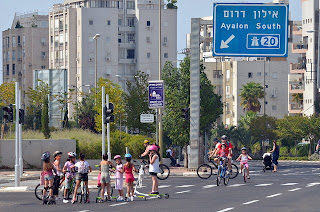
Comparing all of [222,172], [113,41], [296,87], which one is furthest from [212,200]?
[113,41]

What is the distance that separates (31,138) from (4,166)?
412 centimetres

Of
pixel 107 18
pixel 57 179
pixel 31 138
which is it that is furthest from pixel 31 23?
pixel 57 179

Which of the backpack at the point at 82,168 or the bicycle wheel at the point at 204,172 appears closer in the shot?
the backpack at the point at 82,168

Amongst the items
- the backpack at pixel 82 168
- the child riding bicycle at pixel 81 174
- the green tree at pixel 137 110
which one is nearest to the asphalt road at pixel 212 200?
the child riding bicycle at pixel 81 174

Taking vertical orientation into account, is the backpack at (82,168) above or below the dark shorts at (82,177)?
above

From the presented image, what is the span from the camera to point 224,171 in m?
35.6

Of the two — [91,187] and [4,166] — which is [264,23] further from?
[4,166]

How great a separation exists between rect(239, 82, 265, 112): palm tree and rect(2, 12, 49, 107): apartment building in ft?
124

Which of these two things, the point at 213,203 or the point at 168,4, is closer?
the point at 213,203

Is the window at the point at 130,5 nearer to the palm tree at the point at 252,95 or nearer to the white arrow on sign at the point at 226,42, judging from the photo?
the palm tree at the point at 252,95

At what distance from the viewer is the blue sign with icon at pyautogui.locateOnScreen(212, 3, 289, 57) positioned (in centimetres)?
4441

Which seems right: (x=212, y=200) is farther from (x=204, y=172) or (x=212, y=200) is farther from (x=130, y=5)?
(x=130, y=5)

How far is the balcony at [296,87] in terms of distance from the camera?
127750 mm

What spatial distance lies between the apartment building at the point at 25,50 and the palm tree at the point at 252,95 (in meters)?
37.7
